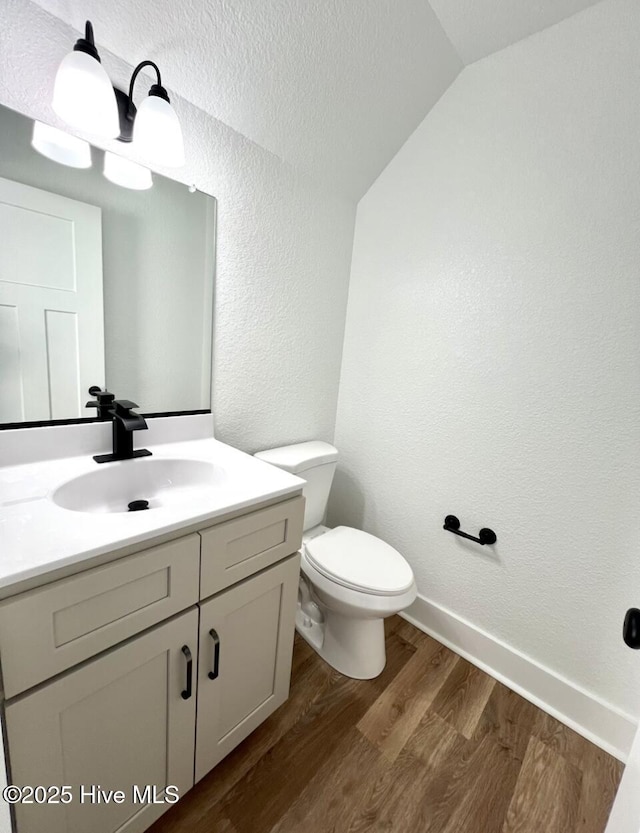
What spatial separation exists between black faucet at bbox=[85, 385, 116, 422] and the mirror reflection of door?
18 millimetres

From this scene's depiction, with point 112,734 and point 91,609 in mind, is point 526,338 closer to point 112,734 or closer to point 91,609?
point 91,609

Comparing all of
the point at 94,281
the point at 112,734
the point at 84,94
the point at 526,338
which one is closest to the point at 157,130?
the point at 84,94

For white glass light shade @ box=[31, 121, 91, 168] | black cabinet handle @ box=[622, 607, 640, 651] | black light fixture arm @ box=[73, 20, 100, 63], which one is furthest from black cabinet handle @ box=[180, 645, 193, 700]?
black light fixture arm @ box=[73, 20, 100, 63]

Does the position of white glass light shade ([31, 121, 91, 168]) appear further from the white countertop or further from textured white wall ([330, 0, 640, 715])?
textured white wall ([330, 0, 640, 715])

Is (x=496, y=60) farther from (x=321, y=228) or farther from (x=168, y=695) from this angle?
(x=168, y=695)

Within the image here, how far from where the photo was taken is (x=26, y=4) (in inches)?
31.8

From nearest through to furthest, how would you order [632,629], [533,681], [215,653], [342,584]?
[632,629] < [215,653] < [342,584] < [533,681]

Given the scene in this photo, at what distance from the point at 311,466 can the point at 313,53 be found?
137cm

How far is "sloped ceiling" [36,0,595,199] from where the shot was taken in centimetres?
93

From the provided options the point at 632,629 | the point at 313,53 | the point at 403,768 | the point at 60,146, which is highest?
the point at 313,53

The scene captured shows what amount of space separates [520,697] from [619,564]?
0.66 metres

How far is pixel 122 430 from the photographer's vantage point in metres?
1.05

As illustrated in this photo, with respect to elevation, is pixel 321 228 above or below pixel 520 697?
above

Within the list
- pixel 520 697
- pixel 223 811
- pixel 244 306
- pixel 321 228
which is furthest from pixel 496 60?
pixel 223 811
